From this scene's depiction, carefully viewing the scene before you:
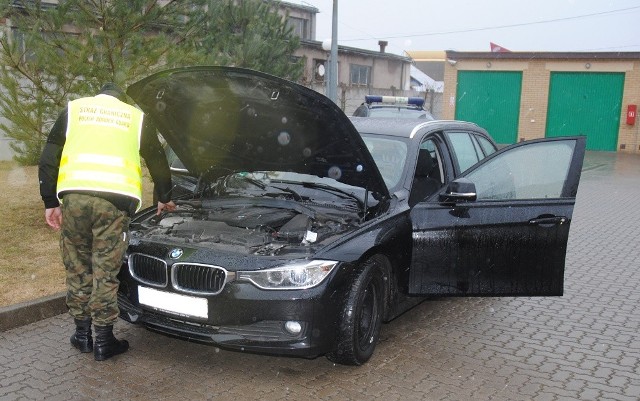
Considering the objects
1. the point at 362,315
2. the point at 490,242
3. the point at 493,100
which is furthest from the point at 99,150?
the point at 493,100

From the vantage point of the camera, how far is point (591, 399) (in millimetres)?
3959

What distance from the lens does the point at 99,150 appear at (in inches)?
162

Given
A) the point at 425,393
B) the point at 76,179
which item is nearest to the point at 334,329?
the point at 425,393

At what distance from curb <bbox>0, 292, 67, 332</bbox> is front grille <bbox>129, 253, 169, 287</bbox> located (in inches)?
53.1

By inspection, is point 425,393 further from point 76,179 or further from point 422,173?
point 76,179

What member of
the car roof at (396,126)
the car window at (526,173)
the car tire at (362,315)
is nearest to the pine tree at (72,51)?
the car roof at (396,126)

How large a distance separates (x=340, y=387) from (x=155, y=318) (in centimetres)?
128

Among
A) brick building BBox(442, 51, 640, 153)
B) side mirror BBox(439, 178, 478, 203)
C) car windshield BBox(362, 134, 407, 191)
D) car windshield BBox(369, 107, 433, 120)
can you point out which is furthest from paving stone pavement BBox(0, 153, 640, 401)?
brick building BBox(442, 51, 640, 153)

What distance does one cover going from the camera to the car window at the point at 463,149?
6.02 metres

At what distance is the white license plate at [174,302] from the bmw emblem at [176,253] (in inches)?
9.3

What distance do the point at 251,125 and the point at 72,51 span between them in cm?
325

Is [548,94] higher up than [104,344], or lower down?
higher up

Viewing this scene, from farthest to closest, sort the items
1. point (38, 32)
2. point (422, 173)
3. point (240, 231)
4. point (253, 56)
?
point (253, 56)
point (38, 32)
point (422, 173)
point (240, 231)

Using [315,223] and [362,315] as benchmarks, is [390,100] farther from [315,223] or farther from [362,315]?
[362,315]
